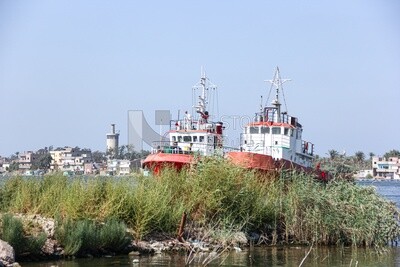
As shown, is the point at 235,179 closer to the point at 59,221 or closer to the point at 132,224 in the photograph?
the point at 132,224

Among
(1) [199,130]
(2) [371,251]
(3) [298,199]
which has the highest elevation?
(1) [199,130]

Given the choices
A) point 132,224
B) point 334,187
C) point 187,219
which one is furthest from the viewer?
point 334,187

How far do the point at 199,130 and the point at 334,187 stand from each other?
40.2 ft

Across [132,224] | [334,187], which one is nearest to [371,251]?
[334,187]

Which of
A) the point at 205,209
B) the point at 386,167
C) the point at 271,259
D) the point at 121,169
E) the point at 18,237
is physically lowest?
the point at 271,259

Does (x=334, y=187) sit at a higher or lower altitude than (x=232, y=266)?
higher

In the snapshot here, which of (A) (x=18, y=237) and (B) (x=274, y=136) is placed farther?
(B) (x=274, y=136)

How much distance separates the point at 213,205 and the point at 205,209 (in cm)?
33

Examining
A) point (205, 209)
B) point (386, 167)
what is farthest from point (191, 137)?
point (386, 167)

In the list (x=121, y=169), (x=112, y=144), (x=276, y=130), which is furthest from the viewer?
(x=112, y=144)

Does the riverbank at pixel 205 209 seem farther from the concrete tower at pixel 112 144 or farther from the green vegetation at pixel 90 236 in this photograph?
the concrete tower at pixel 112 144

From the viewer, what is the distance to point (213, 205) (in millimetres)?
25547

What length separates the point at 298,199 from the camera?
26922mm

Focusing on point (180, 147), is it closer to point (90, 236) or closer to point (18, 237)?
point (90, 236)
